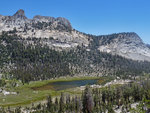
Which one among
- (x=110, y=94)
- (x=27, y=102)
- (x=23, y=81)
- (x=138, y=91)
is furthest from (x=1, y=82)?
A: (x=138, y=91)

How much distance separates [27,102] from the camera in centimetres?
12069

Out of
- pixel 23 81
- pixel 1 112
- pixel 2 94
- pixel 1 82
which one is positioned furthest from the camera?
pixel 23 81

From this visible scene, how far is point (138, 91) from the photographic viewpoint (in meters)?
115

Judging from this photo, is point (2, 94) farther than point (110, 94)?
Yes

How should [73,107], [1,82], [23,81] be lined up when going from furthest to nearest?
[23,81]
[1,82]
[73,107]

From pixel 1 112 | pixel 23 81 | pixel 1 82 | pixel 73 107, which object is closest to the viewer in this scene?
pixel 1 112

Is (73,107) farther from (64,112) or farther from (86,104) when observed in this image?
(86,104)

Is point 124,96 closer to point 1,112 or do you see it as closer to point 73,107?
point 73,107

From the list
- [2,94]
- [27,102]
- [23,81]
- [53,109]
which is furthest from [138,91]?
[23,81]

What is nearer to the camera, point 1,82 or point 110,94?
point 110,94

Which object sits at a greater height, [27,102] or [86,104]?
[86,104]

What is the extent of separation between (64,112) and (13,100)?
55.6 metres

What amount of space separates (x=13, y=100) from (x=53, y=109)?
49.8m

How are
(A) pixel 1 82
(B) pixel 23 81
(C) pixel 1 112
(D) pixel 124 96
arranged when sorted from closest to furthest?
1. (C) pixel 1 112
2. (D) pixel 124 96
3. (A) pixel 1 82
4. (B) pixel 23 81
